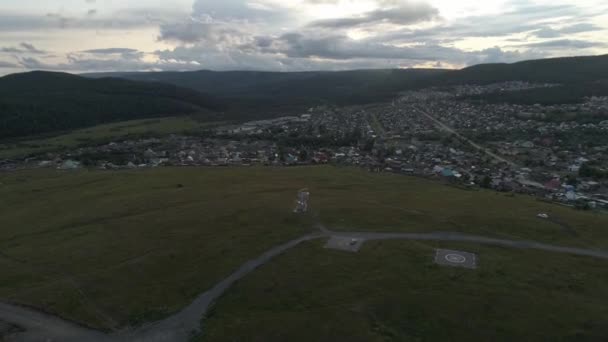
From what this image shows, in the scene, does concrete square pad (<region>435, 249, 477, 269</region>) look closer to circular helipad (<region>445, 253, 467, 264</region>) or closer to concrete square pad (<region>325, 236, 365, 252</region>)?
circular helipad (<region>445, 253, 467, 264</region>)

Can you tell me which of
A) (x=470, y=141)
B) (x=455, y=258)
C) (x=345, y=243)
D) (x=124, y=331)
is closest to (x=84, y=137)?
(x=470, y=141)

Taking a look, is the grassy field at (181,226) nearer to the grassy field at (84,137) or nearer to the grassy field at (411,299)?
the grassy field at (411,299)

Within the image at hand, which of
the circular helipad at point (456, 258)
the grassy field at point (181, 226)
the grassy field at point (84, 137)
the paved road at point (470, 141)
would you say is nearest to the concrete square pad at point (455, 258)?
the circular helipad at point (456, 258)

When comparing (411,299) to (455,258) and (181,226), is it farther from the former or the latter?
(181,226)

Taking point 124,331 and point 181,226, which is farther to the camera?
point 181,226

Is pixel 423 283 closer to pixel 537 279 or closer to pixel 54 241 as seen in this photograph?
pixel 537 279

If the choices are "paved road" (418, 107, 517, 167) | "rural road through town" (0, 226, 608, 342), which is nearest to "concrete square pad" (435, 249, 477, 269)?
"rural road through town" (0, 226, 608, 342)

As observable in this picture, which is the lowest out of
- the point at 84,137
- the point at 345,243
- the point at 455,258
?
the point at 84,137
